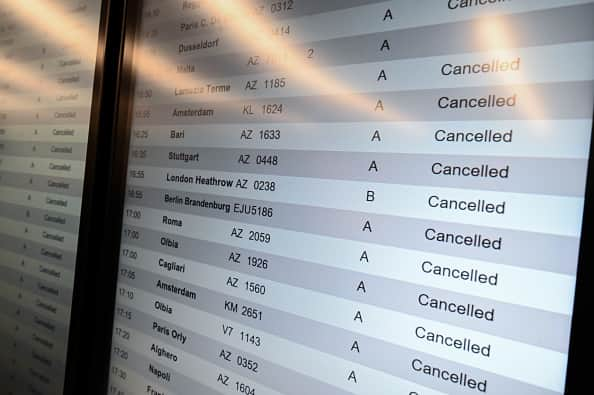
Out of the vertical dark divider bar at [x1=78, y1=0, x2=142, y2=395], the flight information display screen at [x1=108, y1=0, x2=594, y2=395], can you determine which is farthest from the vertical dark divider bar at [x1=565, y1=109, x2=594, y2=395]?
the vertical dark divider bar at [x1=78, y1=0, x2=142, y2=395]

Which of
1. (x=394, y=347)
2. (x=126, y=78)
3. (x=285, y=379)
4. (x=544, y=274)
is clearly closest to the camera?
(x=544, y=274)

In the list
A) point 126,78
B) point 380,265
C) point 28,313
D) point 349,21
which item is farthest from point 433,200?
→ point 28,313

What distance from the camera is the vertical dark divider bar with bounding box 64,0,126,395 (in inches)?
41.9

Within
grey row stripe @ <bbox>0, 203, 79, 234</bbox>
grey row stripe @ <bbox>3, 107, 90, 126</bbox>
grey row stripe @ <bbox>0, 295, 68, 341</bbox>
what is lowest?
grey row stripe @ <bbox>0, 295, 68, 341</bbox>

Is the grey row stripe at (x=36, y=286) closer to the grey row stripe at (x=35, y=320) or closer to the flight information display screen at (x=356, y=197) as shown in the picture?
the grey row stripe at (x=35, y=320)

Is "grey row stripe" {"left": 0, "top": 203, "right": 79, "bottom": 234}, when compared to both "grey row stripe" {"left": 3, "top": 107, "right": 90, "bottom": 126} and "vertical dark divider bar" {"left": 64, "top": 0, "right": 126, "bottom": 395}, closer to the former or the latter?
"vertical dark divider bar" {"left": 64, "top": 0, "right": 126, "bottom": 395}

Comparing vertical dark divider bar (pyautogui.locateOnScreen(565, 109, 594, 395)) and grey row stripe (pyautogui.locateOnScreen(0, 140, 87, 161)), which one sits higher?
grey row stripe (pyautogui.locateOnScreen(0, 140, 87, 161))

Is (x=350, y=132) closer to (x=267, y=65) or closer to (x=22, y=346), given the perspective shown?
(x=267, y=65)

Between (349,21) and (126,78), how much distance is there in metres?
0.53

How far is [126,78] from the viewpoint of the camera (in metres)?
1.05

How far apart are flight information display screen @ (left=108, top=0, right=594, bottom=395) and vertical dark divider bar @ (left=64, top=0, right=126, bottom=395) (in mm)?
82

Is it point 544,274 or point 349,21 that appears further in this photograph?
point 349,21

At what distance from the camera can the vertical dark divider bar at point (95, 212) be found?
1063mm

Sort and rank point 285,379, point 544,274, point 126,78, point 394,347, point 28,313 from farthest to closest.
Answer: point 28,313
point 126,78
point 285,379
point 394,347
point 544,274
